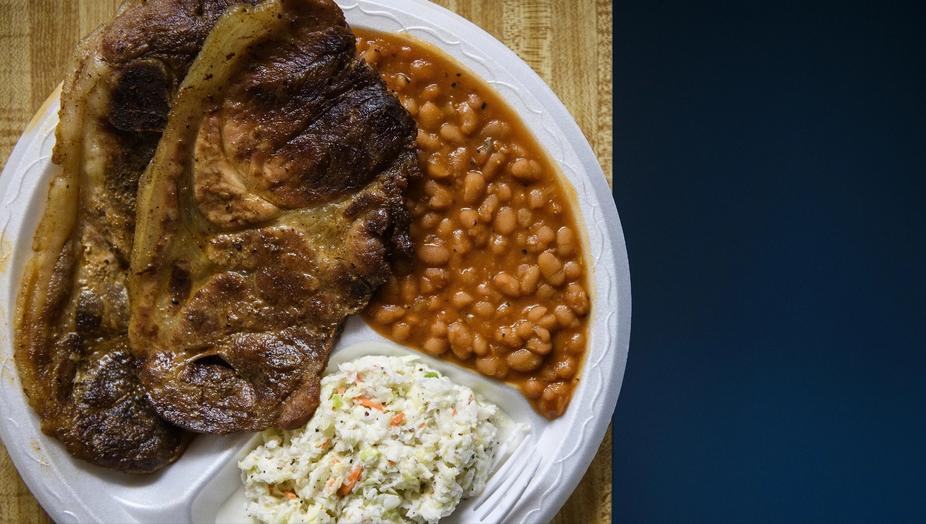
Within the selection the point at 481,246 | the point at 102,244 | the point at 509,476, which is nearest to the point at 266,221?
the point at 102,244

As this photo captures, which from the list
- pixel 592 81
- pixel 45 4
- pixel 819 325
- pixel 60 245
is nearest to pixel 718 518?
pixel 819 325

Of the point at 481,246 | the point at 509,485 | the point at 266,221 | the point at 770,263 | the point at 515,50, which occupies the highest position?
the point at 515,50

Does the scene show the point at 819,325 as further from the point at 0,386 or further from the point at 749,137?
the point at 0,386

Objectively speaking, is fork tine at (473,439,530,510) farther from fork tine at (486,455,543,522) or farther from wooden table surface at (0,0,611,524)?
wooden table surface at (0,0,611,524)

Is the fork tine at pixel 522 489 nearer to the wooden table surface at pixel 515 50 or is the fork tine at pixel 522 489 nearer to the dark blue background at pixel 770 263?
the wooden table surface at pixel 515 50

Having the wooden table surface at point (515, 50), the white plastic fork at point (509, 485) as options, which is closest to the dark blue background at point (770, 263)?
the wooden table surface at point (515, 50)

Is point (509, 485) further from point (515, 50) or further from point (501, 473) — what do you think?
point (515, 50)

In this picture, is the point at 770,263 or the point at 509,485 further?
the point at 770,263
